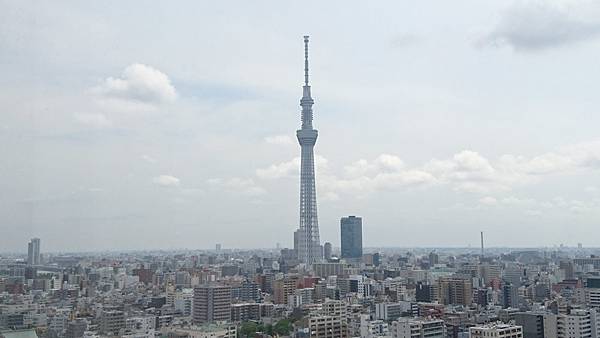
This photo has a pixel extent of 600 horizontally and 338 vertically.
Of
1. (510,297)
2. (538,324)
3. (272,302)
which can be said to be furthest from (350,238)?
(538,324)

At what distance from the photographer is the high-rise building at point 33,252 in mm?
4832

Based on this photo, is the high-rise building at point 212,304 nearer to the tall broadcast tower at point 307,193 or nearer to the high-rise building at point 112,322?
the high-rise building at point 112,322

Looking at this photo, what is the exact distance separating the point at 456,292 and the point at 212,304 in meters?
4.80

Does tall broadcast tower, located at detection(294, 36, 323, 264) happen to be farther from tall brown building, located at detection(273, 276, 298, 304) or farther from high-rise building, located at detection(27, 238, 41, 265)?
high-rise building, located at detection(27, 238, 41, 265)

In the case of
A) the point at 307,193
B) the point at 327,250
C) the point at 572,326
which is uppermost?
the point at 307,193

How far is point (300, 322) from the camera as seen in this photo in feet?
27.0

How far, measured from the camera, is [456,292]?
12.1 m

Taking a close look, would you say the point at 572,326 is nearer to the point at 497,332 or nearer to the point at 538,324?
the point at 538,324

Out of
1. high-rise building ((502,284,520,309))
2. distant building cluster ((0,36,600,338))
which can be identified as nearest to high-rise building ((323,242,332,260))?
distant building cluster ((0,36,600,338))

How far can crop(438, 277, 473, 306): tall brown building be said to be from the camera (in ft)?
39.1

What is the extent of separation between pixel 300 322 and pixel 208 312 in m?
2.16

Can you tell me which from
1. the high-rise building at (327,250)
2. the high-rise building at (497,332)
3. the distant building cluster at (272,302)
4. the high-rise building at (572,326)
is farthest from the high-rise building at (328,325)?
the high-rise building at (327,250)

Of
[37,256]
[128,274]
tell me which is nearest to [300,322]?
[37,256]

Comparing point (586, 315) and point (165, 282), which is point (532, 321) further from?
point (165, 282)
